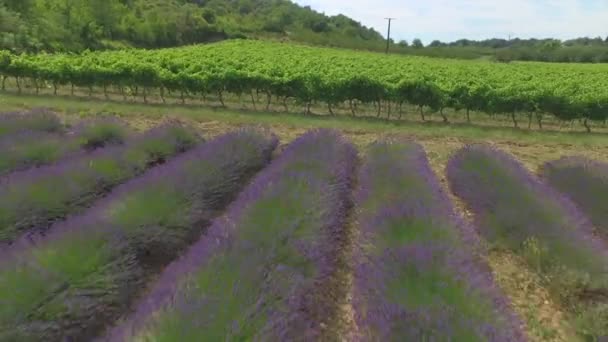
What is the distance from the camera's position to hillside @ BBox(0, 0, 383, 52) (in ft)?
117

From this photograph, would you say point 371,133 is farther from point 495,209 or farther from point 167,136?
point 495,209

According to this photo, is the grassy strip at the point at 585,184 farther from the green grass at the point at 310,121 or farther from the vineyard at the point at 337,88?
the vineyard at the point at 337,88

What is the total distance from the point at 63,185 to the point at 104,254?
215 centimetres

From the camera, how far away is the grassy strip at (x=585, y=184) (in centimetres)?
672

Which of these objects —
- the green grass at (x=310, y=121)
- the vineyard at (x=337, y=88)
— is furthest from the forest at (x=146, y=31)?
the green grass at (x=310, y=121)

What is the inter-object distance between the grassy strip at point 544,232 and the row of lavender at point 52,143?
6.02 m

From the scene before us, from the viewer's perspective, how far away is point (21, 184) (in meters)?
5.41

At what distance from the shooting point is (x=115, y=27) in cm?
4853

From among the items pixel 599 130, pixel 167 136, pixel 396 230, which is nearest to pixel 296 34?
pixel 599 130

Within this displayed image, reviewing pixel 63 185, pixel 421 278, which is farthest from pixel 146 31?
pixel 421 278

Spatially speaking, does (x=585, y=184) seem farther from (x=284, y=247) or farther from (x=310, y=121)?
(x=310, y=121)

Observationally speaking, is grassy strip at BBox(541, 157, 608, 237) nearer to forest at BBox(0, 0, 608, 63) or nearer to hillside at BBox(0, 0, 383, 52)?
forest at BBox(0, 0, 608, 63)

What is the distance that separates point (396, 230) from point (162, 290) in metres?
2.26

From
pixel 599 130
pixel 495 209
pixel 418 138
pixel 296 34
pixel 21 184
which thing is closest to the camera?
pixel 21 184
